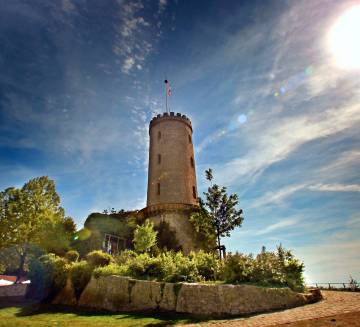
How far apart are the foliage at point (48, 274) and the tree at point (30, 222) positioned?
6939 millimetres

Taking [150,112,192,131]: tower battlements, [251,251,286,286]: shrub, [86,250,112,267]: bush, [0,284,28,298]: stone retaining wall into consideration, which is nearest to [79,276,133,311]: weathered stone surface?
[86,250,112,267]: bush

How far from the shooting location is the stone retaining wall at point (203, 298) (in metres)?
11.8

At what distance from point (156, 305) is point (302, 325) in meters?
7.62

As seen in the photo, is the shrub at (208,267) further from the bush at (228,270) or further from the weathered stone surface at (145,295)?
the weathered stone surface at (145,295)

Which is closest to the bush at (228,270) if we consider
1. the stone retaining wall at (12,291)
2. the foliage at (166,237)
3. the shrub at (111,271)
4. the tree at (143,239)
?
the shrub at (111,271)

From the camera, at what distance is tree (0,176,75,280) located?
1109 inches

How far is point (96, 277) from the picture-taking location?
16.5 metres

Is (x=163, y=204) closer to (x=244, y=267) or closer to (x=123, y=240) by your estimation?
(x=123, y=240)

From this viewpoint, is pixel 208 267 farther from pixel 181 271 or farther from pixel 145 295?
pixel 145 295

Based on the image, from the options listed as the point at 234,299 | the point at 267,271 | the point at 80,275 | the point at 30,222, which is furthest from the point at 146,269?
the point at 30,222

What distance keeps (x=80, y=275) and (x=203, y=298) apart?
975 centimetres

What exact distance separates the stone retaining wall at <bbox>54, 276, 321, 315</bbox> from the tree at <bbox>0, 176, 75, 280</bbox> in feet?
54.2

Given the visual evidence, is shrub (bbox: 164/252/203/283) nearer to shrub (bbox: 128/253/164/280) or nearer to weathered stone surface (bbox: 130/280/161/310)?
shrub (bbox: 128/253/164/280)

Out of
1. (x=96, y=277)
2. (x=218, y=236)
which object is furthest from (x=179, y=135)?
(x=96, y=277)
